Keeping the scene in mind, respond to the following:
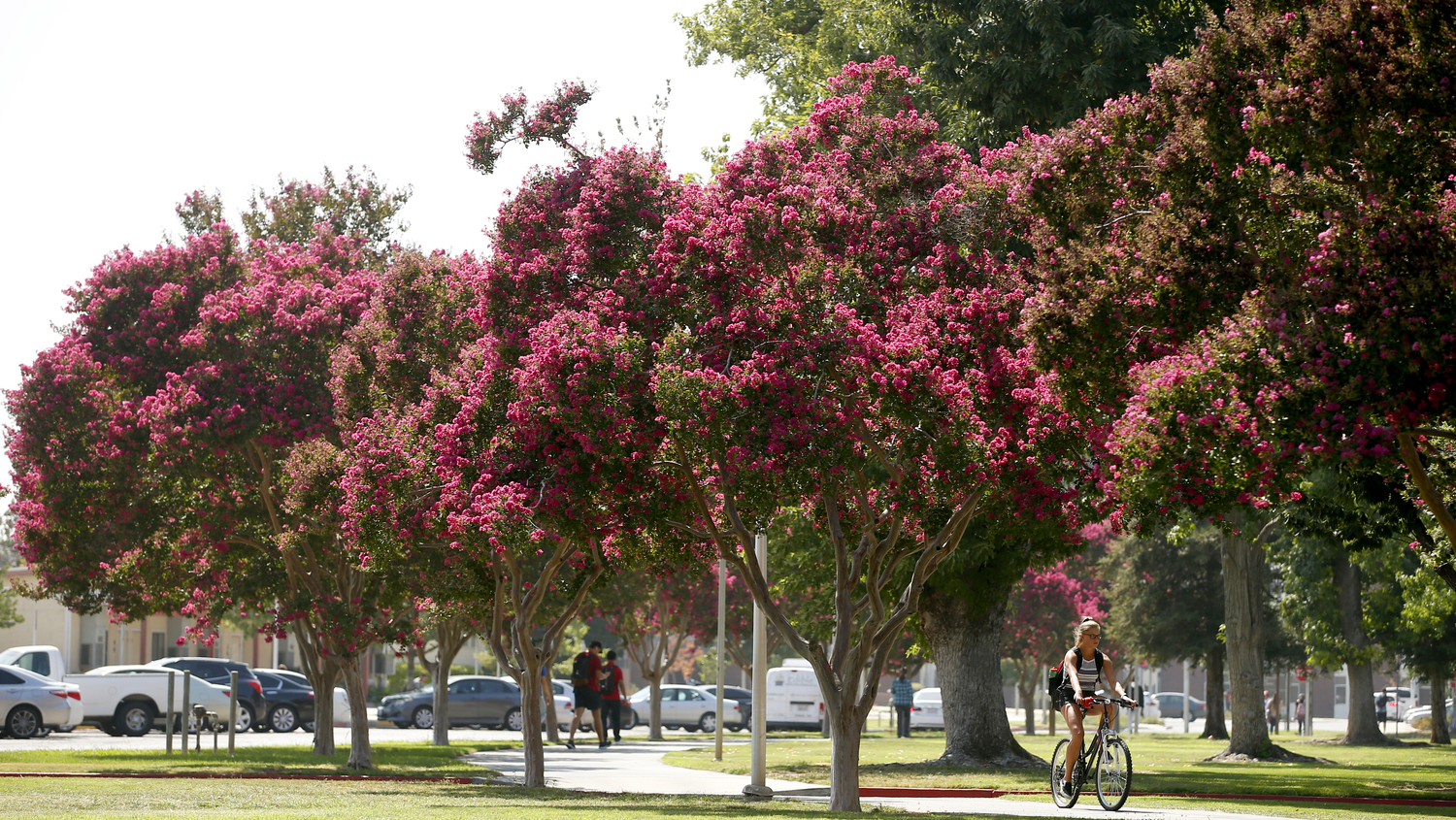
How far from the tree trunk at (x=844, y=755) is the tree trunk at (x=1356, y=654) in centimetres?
2410

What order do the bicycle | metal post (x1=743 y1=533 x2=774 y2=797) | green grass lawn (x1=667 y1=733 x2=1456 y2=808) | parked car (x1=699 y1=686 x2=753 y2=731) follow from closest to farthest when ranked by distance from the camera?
1. the bicycle
2. metal post (x1=743 y1=533 x2=774 y2=797)
3. green grass lawn (x1=667 y1=733 x2=1456 y2=808)
4. parked car (x1=699 y1=686 x2=753 y2=731)

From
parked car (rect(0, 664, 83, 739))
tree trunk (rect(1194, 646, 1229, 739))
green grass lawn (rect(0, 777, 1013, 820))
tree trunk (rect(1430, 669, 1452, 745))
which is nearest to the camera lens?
green grass lawn (rect(0, 777, 1013, 820))

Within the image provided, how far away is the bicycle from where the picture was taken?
1280 cm

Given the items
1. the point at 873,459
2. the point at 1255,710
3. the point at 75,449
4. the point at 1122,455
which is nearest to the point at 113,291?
the point at 75,449

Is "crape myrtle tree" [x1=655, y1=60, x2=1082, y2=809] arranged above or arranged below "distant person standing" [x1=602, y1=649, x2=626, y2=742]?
above

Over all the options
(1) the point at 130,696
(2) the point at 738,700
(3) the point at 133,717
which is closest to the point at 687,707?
(2) the point at 738,700

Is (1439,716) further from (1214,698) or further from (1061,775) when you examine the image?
(1061,775)

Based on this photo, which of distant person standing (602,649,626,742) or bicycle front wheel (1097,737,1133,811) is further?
distant person standing (602,649,626,742)

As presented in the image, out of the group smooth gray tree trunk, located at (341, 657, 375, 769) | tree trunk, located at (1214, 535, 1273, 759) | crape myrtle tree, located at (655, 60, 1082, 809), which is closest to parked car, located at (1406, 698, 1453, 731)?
tree trunk, located at (1214, 535, 1273, 759)

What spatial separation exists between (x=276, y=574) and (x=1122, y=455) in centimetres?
1689

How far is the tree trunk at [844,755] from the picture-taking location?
1489 centimetres

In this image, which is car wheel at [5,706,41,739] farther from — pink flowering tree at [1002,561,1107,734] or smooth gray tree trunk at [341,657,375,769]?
pink flowering tree at [1002,561,1107,734]

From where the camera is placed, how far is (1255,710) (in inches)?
1113

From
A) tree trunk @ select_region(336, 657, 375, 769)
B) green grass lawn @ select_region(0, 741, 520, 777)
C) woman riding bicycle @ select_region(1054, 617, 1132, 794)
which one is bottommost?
green grass lawn @ select_region(0, 741, 520, 777)
